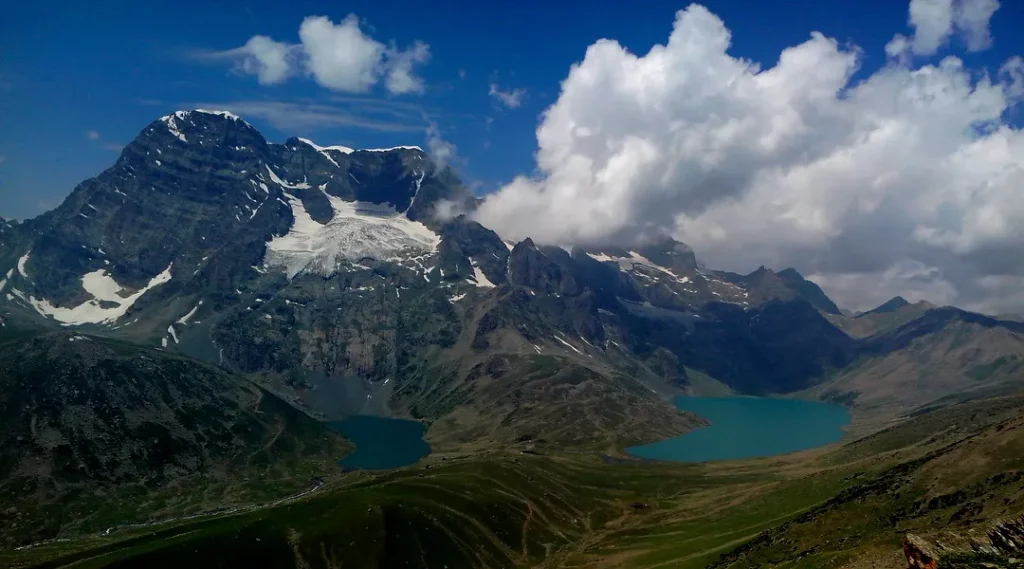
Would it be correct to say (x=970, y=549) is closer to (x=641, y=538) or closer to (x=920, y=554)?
(x=920, y=554)

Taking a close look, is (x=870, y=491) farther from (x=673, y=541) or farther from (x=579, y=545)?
(x=579, y=545)

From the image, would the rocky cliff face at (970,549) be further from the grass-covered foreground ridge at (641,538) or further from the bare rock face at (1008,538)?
the grass-covered foreground ridge at (641,538)

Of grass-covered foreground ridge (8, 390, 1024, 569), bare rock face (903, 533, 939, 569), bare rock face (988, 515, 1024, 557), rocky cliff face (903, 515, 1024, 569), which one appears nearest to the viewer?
rocky cliff face (903, 515, 1024, 569)

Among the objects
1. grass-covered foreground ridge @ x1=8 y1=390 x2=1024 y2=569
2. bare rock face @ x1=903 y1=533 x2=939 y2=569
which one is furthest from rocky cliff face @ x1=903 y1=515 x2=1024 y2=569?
grass-covered foreground ridge @ x1=8 y1=390 x2=1024 y2=569

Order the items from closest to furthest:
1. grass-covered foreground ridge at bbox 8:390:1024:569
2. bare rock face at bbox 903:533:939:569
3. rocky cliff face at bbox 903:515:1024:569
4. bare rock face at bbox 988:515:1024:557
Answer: rocky cliff face at bbox 903:515:1024:569, bare rock face at bbox 903:533:939:569, bare rock face at bbox 988:515:1024:557, grass-covered foreground ridge at bbox 8:390:1024:569

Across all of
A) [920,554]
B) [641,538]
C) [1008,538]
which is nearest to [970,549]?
[920,554]

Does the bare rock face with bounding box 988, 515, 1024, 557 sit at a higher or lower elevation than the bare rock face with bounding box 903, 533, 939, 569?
lower

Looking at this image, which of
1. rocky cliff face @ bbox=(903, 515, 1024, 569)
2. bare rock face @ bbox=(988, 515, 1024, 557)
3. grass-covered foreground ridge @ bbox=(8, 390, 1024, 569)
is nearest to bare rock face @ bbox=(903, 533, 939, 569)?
rocky cliff face @ bbox=(903, 515, 1024, 569)

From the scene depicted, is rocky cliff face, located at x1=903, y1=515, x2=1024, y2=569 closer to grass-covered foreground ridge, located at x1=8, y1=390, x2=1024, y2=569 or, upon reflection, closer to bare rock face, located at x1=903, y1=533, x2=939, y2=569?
bare rock face, located at x1=903, y1=533, x2=939, y2=569

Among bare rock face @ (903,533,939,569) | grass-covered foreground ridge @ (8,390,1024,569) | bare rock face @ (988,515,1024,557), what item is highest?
bare rock face @ (903,533,939,569)

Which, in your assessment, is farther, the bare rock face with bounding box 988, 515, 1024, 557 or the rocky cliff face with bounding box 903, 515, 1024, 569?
the bare rock face with bounding box 988, 515, 1024, 557
